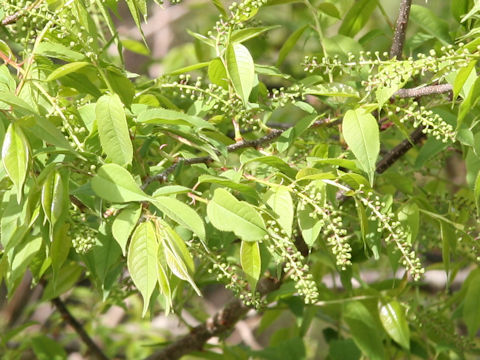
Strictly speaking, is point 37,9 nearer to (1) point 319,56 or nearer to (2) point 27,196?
(2) point 27,196

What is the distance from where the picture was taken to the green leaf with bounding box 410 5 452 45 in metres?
1.41

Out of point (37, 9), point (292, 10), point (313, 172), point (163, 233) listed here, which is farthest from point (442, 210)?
point (292, 10)

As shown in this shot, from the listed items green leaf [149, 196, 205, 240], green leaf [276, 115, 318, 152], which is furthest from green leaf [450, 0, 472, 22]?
green leaf [149, 196, 205, 240]

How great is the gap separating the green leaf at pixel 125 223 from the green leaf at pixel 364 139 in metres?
0.31

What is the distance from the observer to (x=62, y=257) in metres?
1.16

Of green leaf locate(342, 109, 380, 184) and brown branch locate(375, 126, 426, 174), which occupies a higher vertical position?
green leaf locate(342, 109, 380, 184)

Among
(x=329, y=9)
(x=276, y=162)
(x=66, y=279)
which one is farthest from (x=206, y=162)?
(x=66, y=279)

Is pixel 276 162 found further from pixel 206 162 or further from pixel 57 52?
pixel 57 52

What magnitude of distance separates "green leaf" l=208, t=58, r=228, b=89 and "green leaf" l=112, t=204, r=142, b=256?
285 millimetres

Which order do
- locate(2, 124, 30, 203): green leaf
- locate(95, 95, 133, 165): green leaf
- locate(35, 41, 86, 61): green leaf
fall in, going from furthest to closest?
locate(35, 41, 86, 61): green leaf
locate(95, 95, 133, 165): green leaf
locate(2, 124, 30, 203): green leaf

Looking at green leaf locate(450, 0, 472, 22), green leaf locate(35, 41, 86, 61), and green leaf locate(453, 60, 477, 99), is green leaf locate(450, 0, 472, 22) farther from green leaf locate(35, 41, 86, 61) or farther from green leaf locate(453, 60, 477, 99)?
green leaf locate(35, 41, 86, 61)

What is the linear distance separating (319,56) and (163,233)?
65cm

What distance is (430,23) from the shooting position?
1413mm

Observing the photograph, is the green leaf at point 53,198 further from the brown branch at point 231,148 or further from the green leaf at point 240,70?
the green leaf at point 240,70
